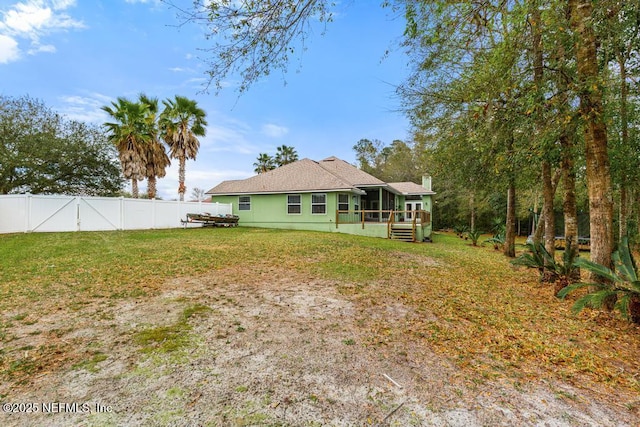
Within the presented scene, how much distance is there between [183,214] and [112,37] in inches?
467

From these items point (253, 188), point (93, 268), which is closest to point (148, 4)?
point (93, 268)

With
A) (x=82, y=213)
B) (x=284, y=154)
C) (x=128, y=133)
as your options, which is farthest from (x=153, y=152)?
(x=284, y=154)

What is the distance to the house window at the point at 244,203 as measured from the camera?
1908 cm

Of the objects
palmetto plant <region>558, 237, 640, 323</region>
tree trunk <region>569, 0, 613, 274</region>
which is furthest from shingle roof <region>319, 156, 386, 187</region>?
palmetto plant <region>558, 237, 640, 323</region>

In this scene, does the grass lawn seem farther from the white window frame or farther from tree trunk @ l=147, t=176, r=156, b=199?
tree trunk @ l=147, t=176, r=156, b=199

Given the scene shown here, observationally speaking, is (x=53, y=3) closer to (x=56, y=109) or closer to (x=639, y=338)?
(x=639, y=338)

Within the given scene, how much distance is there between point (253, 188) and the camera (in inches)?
739

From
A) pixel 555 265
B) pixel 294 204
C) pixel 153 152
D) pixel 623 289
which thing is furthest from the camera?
pixel 153 152

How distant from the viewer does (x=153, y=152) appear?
18500mm

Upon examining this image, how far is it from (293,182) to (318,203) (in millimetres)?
2231

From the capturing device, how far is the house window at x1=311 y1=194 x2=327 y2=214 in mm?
17000

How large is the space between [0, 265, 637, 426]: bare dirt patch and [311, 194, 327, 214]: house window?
13.3 m

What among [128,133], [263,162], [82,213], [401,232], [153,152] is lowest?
[401,232]

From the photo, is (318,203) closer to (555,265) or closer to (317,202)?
(317,202)
